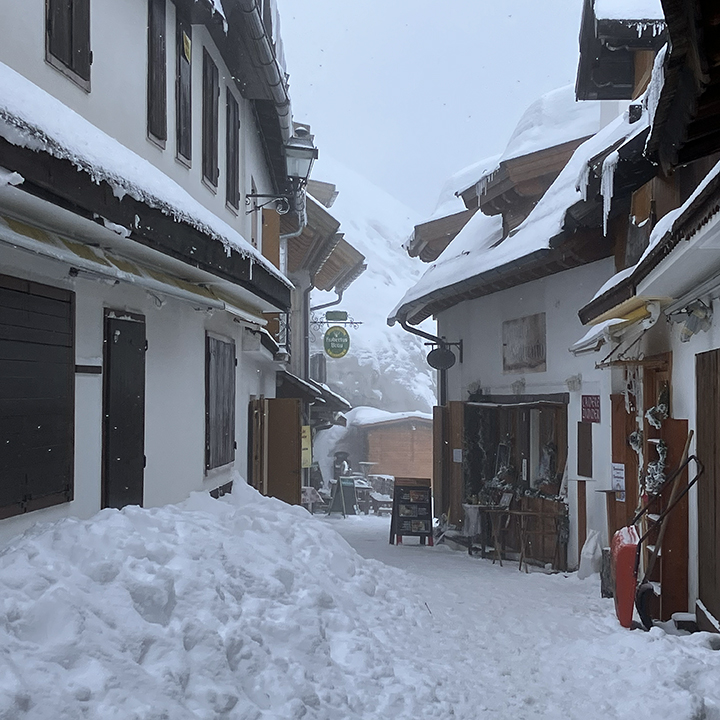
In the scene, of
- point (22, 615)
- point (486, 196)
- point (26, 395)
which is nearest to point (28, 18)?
point (26, 395)

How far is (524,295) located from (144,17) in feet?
26.3

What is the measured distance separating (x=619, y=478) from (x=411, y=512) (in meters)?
6.49

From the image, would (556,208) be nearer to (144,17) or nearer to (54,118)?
(144,17)

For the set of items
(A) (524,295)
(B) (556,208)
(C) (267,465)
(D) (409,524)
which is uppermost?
(B) (556,208)

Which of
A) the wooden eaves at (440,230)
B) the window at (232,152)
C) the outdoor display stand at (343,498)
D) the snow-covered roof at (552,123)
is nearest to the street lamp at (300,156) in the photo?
the window at (232,152)

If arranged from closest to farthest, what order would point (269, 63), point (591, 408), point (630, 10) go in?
point (630, 10) → point (269, 63) → point (591, 408)

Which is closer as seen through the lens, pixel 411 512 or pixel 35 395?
pixel 35 395

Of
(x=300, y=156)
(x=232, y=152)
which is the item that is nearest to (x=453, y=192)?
(x=300, y=156)

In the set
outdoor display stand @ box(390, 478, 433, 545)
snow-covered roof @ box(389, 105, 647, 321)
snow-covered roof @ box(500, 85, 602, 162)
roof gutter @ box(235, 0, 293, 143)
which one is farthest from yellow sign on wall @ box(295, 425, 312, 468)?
roof gutter @ box(235, 0, 293, 143)

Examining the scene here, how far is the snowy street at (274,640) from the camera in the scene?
361 centimetres

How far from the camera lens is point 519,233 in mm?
12992

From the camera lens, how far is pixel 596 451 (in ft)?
35.9

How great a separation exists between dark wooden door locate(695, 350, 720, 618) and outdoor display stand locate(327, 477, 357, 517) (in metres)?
17.8

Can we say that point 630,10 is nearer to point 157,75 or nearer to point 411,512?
point 157,75
